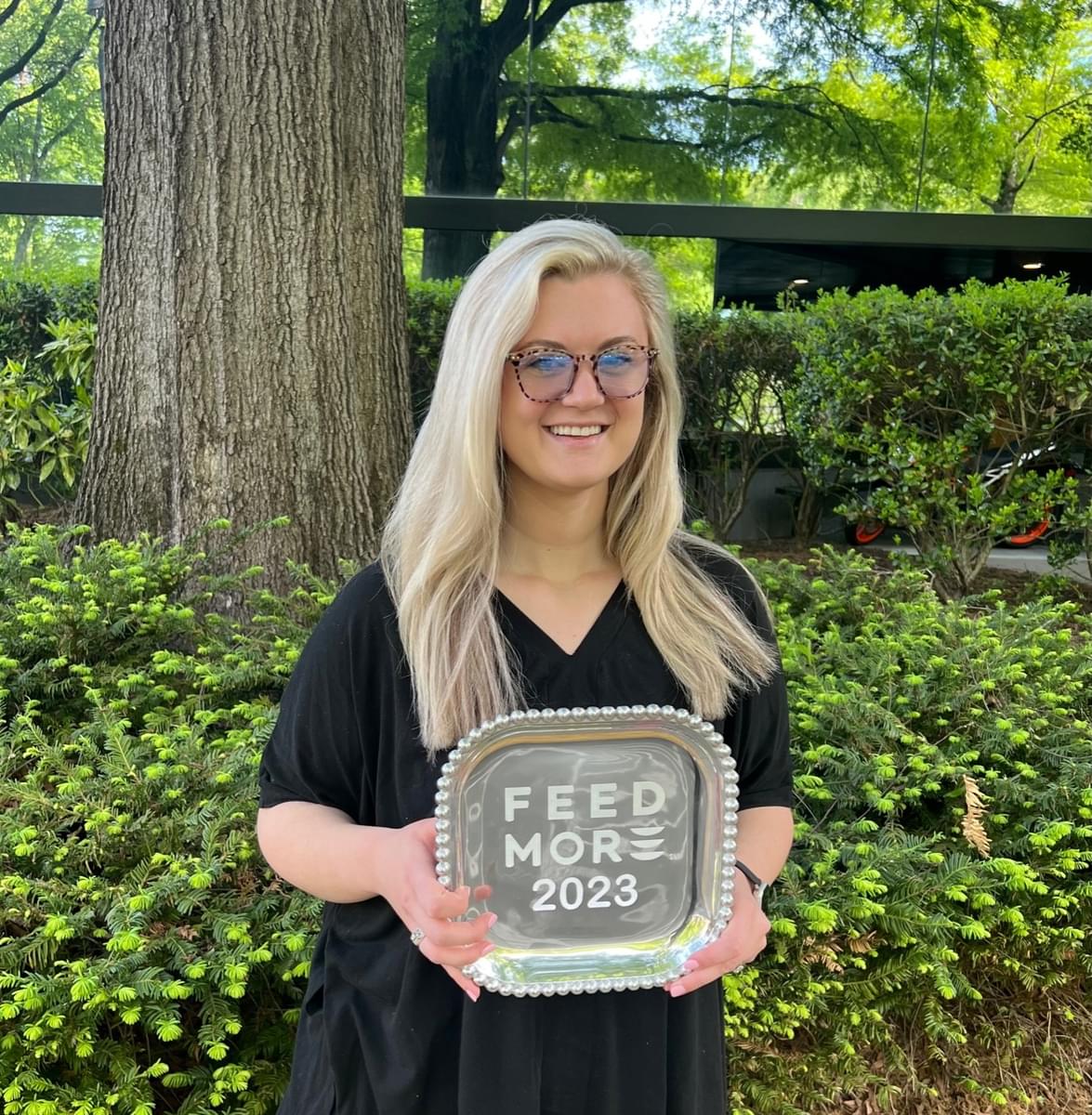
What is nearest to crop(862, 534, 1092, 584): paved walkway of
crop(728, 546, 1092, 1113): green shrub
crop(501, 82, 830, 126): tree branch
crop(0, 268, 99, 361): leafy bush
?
crop(728, 546, 1092, 1113): green shrub

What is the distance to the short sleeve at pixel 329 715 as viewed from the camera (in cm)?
118

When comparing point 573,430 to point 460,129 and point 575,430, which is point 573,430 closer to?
point 575,430

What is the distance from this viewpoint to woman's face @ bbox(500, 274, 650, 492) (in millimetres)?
1171

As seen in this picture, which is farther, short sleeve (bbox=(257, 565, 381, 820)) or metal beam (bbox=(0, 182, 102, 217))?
metal beam (bbox=(0, 182, 102, 217))

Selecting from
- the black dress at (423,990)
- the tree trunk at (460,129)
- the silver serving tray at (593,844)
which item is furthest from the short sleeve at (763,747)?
the tree trunk at (460,129)

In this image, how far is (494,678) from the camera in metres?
1.18

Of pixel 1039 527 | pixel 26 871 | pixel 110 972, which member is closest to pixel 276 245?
pixel 26 871

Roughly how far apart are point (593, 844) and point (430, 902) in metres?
0.21

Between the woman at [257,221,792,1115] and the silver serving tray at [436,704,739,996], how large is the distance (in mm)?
55

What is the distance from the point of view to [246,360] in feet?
10.2

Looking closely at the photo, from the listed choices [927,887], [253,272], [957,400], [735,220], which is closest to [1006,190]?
[735,220]

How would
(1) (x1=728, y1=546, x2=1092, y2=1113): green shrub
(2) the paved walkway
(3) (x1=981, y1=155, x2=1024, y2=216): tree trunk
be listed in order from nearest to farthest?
(1) (x1=728, y1=546, x2=1092, y2=1113): green shrub
(2) the paved walkway
(3) (x1=981, y1=155, x2=1024, y2=216): tree trunk

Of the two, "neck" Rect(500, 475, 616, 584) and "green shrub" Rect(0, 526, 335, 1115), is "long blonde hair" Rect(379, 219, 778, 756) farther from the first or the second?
"green shrub" Rect(0, 526, 335, 1115)

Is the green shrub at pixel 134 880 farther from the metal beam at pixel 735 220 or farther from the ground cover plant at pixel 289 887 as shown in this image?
the metal beam at pixel 735 220
